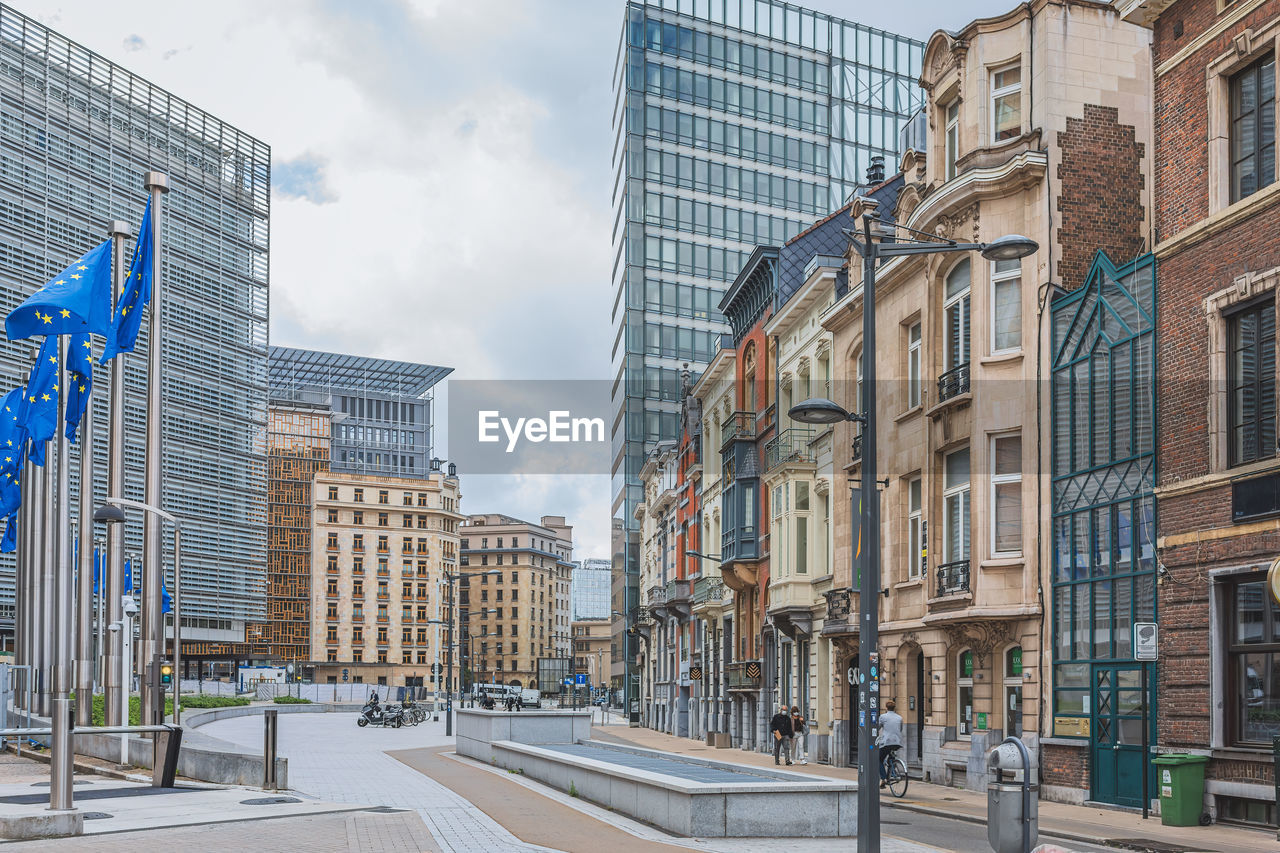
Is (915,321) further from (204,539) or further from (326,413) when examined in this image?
(326,413)

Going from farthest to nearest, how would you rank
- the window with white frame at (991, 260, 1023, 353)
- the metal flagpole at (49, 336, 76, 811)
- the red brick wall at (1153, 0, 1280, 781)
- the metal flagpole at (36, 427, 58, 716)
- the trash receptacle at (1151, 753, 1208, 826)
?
the window with white frame at (991, 260, 1023, 353)
the metal flagpole at (36, 427, 58, 716)
the red brick wall at (1153, 0, 1280, 781)
the trash receptacle at (1151, 753, 1208, 826)
the metal flagpole at (49, 336, 76, 811)

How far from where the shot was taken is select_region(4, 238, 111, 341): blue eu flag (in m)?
19.3

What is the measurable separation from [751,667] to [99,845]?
110 feet

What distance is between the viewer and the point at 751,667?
46.9 m

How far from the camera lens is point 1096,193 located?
2761 cm

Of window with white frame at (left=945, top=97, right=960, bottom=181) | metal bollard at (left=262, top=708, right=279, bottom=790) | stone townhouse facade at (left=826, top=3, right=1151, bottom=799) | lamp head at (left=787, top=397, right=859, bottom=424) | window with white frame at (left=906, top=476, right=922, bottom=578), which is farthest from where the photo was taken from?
window with white frame at (left=906, top=476, right=922, bottom=578)

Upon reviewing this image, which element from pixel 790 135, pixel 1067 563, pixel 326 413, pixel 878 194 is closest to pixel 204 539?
pixel 790 135

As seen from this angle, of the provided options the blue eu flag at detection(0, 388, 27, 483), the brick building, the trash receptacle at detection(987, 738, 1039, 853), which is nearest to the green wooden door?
the brick building

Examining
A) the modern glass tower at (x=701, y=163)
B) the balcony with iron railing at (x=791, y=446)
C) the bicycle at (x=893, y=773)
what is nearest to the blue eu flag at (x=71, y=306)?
the bicycle at (x=893, y=773)

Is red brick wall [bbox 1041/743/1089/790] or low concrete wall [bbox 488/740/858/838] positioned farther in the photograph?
red brick wall [bbox 1041/743/1089/790]

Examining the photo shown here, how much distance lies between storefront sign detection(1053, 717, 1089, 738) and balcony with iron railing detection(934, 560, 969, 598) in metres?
3.58

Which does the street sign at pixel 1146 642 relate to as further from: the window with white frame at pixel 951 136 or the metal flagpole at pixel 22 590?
the metal flagpole at pixel 22 590

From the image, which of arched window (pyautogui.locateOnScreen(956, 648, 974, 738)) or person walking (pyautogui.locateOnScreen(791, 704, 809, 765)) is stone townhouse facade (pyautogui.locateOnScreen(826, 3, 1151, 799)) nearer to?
arched window (pyautogui.locateOnScreen(956, 648, 974, 738))

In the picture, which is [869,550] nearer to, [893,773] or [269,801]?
[269,801]
